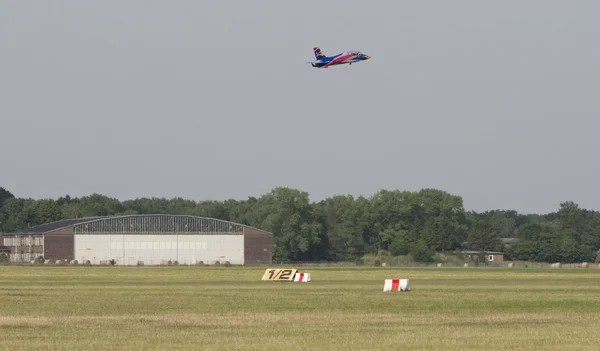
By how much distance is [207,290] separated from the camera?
75.4m

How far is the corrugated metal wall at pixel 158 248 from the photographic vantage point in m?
190

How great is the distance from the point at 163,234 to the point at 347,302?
449ft

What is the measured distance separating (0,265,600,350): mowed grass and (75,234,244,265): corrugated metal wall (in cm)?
11920

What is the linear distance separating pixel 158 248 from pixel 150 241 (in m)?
1.78

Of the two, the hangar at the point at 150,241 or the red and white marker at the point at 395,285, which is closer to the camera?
the red and white marker at the point at 395,285

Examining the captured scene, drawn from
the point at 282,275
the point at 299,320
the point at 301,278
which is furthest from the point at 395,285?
the point at 299,320

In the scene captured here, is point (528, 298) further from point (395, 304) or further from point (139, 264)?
point (139, 264)

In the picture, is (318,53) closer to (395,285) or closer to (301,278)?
(301,278)

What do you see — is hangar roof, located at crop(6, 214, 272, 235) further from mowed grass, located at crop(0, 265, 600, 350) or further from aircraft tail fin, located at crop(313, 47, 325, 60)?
mowed grass, located at crop(0, 265, 600, 350)

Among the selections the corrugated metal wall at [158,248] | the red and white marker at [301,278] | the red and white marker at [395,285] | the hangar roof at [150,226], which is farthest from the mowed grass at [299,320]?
the hangar roof at [150,226]

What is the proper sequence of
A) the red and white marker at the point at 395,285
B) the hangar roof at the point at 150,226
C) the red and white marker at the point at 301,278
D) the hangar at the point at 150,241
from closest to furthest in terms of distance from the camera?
the red and white marker at the point at 395,285, the red and white marker at the point at 301,278, the hangar at the point at 150,241, the hangar roof at the point at 150,226

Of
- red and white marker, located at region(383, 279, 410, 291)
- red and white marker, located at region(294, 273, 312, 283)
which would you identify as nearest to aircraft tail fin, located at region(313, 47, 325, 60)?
red and white marker, located at region(294, 273, 312, 283)

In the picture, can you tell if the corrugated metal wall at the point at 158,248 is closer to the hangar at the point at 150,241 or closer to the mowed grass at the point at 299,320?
the hangar at the point at 150,241

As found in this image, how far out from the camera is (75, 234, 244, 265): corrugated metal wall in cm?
18988
